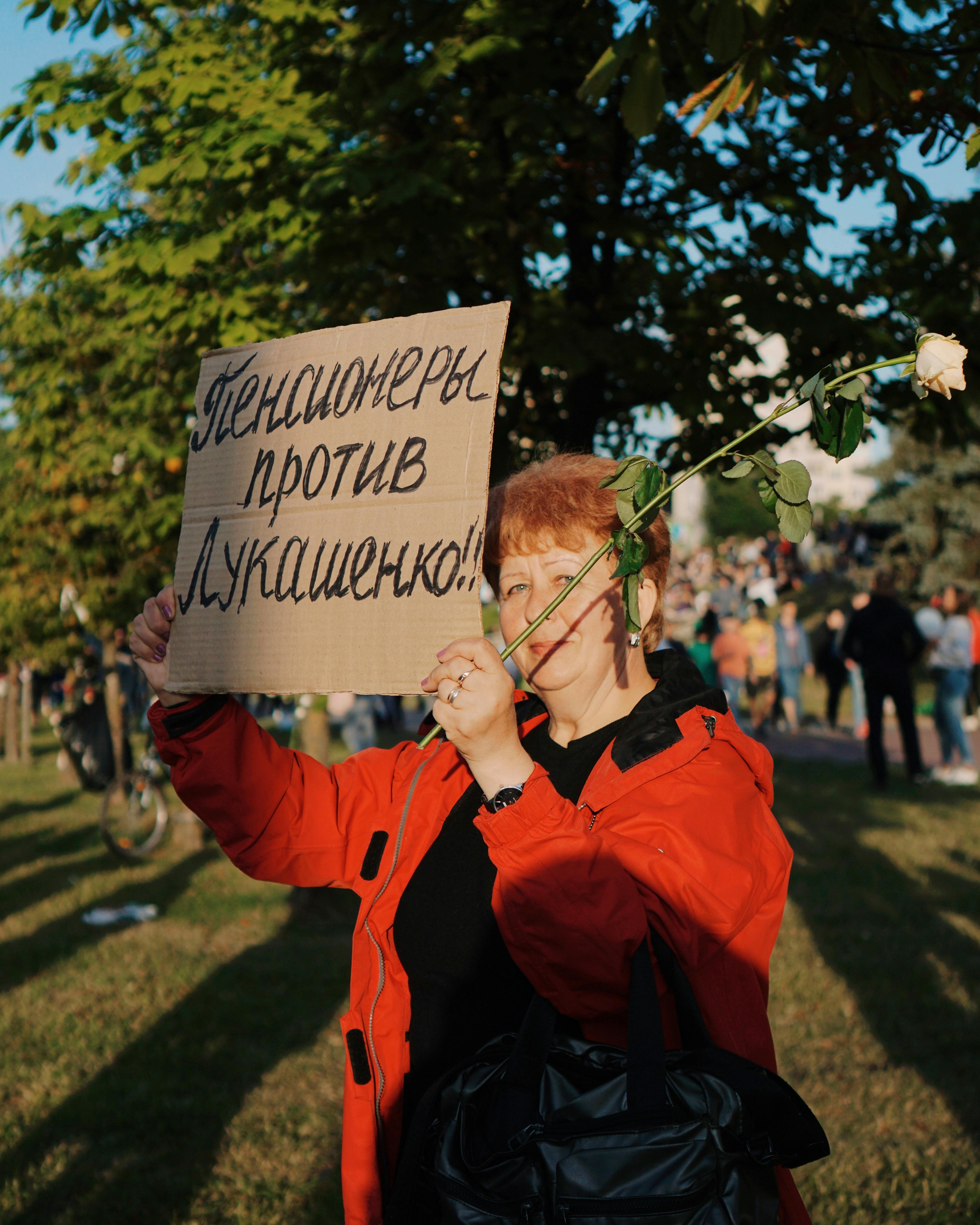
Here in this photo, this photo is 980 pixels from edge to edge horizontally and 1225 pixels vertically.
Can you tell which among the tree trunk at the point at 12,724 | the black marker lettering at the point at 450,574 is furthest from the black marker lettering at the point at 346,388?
the tree trunk at the point at 12,724

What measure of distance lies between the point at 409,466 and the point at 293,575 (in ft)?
0.94

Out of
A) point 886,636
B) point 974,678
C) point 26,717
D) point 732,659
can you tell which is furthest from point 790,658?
point 26,717

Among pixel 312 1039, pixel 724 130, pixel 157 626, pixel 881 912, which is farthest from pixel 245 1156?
pixel 724 130

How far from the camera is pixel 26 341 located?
870cm

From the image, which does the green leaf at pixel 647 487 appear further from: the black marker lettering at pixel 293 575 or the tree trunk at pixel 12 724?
the tree trunk at pixel 12 724

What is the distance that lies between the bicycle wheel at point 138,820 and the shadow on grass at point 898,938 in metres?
5.20

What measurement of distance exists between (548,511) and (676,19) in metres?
1.67

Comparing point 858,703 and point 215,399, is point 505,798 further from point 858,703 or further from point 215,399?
point 858,703

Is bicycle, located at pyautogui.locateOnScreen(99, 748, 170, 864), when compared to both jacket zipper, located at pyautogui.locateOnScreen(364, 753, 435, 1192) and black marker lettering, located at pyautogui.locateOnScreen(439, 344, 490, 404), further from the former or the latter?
black marker lettering, located at pyautogui.locateOnScreen(439, 344, 490, 404)

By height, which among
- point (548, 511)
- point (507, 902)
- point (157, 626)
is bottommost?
point (507, 902)

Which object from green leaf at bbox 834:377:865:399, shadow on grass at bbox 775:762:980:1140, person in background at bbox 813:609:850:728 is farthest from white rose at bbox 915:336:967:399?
person in background at bbox 813:609:850:728

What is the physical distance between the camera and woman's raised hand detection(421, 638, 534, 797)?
4.94ft

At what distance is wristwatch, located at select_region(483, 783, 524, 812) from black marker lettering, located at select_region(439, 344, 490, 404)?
2.06ft

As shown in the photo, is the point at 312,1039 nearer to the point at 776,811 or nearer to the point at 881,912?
the point at 881,912
